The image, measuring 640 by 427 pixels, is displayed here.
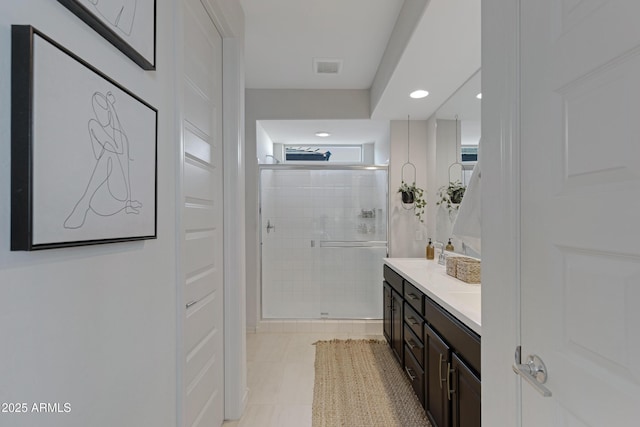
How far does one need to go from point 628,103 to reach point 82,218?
1068mm

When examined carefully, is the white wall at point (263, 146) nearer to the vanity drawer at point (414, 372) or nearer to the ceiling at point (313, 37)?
the ceiling at point (313, 37)

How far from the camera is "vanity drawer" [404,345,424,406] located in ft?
6.69

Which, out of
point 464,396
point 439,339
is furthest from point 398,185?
point 464,396

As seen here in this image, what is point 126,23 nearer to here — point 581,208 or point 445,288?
point 581,208

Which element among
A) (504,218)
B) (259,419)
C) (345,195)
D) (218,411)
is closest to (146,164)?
(504,218)

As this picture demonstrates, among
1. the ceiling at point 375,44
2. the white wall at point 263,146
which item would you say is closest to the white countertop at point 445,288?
the ceiling at point 375,44

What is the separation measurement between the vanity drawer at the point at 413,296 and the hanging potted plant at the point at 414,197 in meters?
1.26

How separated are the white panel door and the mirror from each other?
5.85 ft

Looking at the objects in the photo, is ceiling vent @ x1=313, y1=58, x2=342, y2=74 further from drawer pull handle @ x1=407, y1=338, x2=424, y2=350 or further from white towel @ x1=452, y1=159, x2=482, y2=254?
drawer pull handle @ x1=407, y1=338, x2=424, y2=350

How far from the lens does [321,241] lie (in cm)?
379

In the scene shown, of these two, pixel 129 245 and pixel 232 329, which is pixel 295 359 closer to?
pixel 232 329

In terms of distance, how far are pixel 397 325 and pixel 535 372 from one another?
6.52ft

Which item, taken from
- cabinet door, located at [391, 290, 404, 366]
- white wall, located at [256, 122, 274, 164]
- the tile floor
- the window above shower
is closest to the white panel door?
the tile floor

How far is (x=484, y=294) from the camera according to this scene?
1.08m
